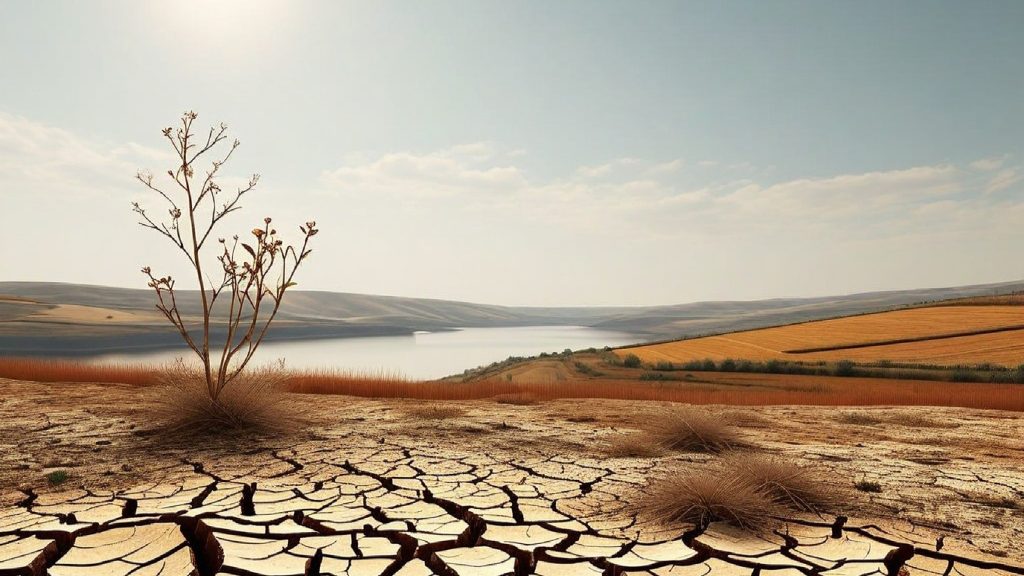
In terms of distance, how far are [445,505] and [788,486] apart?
2114mm

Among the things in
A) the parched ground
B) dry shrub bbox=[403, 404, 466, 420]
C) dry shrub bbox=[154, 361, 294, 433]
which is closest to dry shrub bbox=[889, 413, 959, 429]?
the parched ground

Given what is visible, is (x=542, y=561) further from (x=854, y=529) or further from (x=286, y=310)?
(x=286, y=310)

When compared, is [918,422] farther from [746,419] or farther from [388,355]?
[388,355]

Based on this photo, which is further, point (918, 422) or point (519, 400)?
point (519, 400)

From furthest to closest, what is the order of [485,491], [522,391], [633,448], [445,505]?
1. [522,391]
2. [633,448]
3. [485,491]
4. [445,505]

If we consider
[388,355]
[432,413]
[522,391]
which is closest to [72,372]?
[432,413]

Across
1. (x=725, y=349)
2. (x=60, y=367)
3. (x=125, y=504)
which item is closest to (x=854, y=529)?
(x=125, y=504)

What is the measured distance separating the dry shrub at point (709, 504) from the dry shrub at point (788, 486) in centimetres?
16

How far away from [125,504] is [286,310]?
373 ft

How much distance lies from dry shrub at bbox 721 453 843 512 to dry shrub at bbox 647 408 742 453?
137cm

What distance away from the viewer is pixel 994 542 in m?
2.71

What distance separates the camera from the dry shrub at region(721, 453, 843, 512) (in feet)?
10.4

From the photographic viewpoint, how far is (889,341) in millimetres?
19344

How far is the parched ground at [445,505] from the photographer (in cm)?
243
